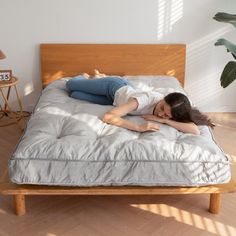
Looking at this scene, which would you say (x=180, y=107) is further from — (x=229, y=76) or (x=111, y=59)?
(x=111, y=59)

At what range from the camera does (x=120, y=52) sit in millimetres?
3400

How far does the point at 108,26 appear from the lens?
335 centimetres

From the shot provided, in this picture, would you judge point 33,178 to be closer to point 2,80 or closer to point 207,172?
point 207,172

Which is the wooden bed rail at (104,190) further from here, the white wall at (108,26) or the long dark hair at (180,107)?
the white wall at (108,26)

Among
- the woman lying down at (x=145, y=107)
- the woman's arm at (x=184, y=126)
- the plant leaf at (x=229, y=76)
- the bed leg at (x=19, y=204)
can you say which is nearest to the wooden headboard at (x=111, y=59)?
the plant leaf at (x=229, y=76)

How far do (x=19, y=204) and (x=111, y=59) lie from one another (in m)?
1.74

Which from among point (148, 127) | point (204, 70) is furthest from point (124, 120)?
point (204, 70)

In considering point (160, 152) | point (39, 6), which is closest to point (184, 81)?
point (39, 6)

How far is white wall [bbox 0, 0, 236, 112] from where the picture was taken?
129 inches

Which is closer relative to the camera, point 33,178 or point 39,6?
point 33,178

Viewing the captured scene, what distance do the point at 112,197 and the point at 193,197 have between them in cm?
48

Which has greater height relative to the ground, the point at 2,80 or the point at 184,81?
the point at 2,80

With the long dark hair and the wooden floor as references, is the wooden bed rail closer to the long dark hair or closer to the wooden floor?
the wooden floor

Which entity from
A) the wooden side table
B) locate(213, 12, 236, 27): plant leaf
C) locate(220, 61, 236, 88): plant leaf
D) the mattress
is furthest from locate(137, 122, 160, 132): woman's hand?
the wooden side table
